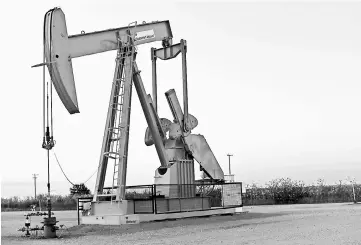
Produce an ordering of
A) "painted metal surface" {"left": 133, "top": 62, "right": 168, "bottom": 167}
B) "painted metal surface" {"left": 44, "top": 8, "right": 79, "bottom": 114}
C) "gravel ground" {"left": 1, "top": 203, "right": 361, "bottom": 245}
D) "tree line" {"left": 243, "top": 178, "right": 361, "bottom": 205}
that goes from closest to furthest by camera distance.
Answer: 1. "gravel ground" {"left": 1, "top": 203, "right": 361, "bottom": 245}
2. "painted metal surface" {"left": 44, "top": 8, "right": 79, "bottom": 114}
3. "painted metal surface" {"left": 133, "top": 62, "right": 168, "bottom": 167}
4. "tree line" {"left": 243, "top": 178, "right": 361, "bottom": 205}

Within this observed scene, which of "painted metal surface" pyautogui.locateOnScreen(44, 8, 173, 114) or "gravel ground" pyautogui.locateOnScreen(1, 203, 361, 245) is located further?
"painted metal surface" pyautogui.locateOnScreen(44, 8, 173, 114)

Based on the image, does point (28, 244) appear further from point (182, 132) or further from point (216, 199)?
point (216, 199)

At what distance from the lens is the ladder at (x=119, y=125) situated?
1233cm

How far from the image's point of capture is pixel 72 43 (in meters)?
11.9

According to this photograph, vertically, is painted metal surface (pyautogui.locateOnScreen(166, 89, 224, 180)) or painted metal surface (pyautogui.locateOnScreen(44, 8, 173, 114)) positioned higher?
painted metal surface (pyautogui.locateOnScreen(44, 8, 173, 114))

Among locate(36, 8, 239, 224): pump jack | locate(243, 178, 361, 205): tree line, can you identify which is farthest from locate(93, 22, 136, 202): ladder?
locate(243, 178, 361, 205): tree line

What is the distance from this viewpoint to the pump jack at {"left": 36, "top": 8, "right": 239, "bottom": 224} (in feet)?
36.7

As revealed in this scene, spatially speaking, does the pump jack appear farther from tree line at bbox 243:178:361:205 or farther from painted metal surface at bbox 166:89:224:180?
tree line at bbox 243:178:361:205

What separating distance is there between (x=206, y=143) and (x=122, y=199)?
4.14 meters

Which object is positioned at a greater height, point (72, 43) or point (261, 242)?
point (72, 43)

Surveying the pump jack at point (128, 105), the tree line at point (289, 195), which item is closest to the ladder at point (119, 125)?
the pump jack at point (128, 105)

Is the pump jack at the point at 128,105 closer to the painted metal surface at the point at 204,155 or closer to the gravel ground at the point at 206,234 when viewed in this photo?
the painted metal surface at the point at 204,155

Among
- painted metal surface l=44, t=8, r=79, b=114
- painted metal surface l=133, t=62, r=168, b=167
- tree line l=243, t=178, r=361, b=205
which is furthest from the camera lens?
tree line l=243, t=178, r=361, b=205

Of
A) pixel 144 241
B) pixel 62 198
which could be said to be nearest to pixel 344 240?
pixel 144 241
